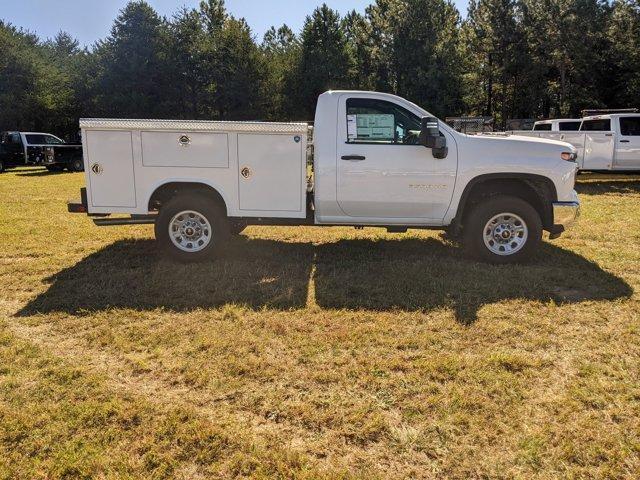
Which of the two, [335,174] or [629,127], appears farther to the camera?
[629,127]

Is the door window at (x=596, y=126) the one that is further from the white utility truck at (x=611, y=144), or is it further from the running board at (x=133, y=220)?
the running board at (x=133, y=220)

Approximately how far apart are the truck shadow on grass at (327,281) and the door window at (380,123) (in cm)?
156

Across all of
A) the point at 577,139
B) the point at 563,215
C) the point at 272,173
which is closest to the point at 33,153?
the point at 272,173

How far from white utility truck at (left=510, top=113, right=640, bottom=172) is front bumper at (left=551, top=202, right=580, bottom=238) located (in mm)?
9108

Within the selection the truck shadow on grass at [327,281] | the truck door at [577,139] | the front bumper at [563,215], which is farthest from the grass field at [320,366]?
the truck door at [577,139]

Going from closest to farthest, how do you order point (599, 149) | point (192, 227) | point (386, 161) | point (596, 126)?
1. point (386, 161)
2. point (192, 227)
3. point (599, 149)
4. point (596, 126)

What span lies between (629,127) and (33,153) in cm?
2374

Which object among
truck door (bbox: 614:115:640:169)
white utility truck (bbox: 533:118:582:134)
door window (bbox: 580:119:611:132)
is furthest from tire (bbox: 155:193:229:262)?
white utility truck (bbox: 533:118:582:134)

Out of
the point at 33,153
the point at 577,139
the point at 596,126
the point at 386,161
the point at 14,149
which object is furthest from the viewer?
the point at 33,153

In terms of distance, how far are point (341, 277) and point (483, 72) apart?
40.0 meters

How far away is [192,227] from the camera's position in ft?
20.5

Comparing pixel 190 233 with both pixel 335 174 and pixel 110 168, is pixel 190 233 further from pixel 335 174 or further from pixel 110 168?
pixel 335 174

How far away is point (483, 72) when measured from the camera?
4081 cm

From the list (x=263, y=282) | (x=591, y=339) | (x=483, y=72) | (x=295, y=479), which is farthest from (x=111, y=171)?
(x=483, y=72)
